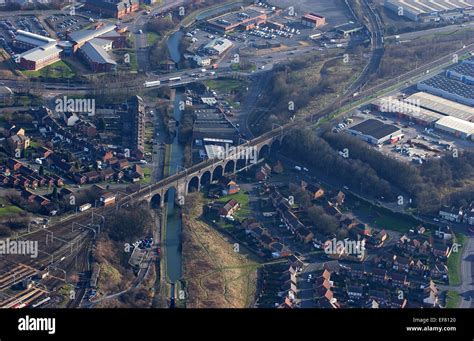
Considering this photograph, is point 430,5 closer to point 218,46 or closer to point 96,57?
point 218,46

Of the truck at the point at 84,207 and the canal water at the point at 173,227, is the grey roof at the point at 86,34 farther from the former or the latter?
the truck at the point at 84,207

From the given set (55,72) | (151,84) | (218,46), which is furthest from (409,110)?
(55,72)

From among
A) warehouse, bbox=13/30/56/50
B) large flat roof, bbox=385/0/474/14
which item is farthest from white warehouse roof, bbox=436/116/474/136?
warehouse, bbox=13/30/56/50

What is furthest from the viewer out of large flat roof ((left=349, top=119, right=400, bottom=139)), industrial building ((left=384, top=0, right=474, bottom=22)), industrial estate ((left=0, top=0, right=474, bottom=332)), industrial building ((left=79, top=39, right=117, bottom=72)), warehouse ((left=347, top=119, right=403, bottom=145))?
industrial building ((left=384, top=0, right=474, bottom=22))

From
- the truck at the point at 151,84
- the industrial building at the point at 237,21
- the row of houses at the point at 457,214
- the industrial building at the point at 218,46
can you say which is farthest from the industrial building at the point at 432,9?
the row of houses at the point at 457,214

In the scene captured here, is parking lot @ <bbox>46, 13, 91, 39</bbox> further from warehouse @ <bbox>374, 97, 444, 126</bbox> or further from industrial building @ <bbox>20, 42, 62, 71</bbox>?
warehouse @ <bbox>374, 97, 444, 126</bbox>

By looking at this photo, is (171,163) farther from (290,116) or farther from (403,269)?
(403,269)
